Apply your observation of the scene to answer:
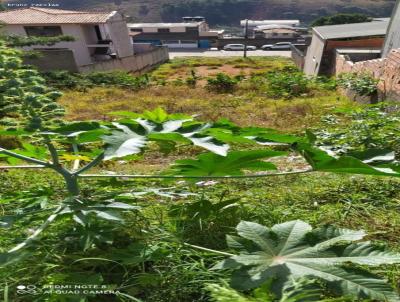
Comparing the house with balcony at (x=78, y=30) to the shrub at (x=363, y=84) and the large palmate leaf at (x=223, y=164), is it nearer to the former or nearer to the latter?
the shrub at (x=363, y=84)

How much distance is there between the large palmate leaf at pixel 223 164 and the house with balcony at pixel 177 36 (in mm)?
40972

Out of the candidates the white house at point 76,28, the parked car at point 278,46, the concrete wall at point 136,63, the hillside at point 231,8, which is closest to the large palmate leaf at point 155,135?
the concrete wall at point 136,63

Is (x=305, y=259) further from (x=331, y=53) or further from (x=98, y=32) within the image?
(x=98, y=32)

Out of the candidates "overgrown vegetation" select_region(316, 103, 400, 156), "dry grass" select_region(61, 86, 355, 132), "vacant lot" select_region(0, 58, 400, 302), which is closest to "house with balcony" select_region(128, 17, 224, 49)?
"dry grass" select_region(61, 86, 355, 132)

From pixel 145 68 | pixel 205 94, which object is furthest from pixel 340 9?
pixel 205 94

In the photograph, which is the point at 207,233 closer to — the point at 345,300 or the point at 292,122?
the point at 345,300

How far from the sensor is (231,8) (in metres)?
85.7

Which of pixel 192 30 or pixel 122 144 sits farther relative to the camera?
pixel 192 30

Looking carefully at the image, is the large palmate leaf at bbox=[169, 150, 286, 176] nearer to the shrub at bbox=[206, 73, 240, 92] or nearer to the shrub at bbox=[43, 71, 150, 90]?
the shrub at bbox=[206, 73, 240, 92]

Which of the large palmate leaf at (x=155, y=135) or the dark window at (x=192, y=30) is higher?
the large palmate leaf at (x=155, y=135)

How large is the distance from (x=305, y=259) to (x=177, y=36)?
45120 mm

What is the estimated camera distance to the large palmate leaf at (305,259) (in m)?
0.92

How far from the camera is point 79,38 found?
23031 millimetres

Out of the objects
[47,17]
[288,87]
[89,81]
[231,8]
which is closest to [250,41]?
[47,17]
